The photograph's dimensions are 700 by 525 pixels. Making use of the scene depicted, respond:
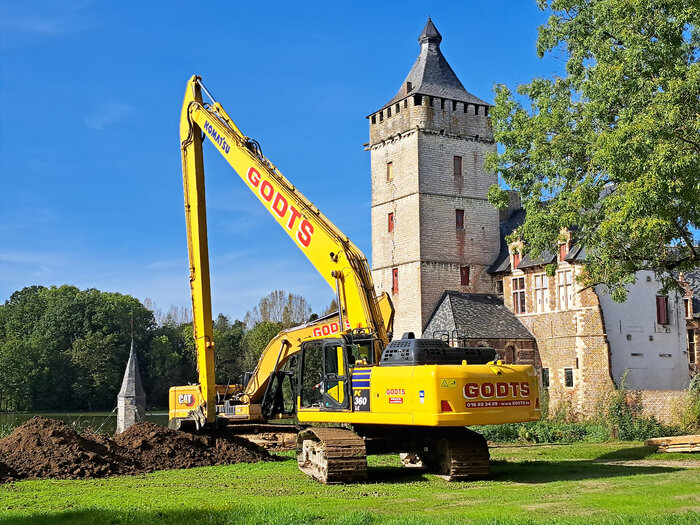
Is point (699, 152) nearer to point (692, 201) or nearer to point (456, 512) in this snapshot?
point (692, 201)

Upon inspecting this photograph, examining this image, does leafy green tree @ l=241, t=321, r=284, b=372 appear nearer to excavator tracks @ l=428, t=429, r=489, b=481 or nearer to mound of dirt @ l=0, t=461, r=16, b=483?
mound of dirt @ l=0, t=461, r=16, b=483

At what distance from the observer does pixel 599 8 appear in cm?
2128

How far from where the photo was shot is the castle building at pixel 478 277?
3800 centimetres

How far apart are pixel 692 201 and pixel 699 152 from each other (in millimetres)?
1201

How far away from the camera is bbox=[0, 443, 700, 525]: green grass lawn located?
35.1 feet

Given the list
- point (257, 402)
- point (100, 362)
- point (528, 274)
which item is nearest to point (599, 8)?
point (257, 402)

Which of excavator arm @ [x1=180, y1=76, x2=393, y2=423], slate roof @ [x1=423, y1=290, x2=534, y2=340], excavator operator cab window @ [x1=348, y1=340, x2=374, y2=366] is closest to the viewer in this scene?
excavator operator cab window @ [x1=348, y1=340, x2=374, y2=366]

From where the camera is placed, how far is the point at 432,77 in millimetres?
44594

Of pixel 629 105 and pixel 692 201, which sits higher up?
pixel 629 105

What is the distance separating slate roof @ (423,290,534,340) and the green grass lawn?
2079 cm

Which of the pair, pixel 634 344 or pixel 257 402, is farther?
pixel 634 344

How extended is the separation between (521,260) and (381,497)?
30042 millimetres

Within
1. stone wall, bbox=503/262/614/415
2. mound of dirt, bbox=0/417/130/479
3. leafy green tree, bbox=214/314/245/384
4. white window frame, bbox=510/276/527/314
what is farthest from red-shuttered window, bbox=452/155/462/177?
leafy green tree, bbox=214/314/245/384

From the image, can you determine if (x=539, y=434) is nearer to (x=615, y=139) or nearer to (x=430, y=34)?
(x=615, y=139)
